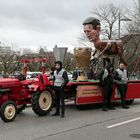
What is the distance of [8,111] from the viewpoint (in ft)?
35.4

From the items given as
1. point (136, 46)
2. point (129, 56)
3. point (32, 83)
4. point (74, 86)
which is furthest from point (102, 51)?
point (129, 56)

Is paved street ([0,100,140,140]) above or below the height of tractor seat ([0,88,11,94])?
below

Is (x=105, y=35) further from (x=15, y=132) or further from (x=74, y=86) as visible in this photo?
(x=15, y=132)

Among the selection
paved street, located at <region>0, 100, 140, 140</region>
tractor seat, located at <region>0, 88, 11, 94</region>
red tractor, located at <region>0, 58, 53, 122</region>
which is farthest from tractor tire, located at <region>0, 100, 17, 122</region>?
tractor seat, located at <region>0, 88, 11, 94</region>

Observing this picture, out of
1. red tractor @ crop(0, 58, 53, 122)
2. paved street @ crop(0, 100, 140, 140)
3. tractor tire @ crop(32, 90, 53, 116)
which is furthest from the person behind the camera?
tractor tire @ crop(32, 90, 53, 116)

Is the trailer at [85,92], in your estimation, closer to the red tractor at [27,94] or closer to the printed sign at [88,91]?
the printed sign at [88,91]

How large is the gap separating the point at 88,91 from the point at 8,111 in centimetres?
377

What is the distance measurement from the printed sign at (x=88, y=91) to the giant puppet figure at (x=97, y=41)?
6.72ft

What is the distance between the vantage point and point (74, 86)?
13477 mm

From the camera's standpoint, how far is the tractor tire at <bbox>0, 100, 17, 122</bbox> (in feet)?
34.9

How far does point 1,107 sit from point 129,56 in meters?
25.8

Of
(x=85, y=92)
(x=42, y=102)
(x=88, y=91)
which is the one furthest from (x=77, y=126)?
(x=88, y=91)

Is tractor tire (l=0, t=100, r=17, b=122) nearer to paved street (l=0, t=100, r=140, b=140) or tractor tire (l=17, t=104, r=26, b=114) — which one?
paved street (l=0, t=100, r=140, b=140)

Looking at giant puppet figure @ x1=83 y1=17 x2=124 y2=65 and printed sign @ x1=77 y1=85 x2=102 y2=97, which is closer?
printed sign @ x1=77 y1=85 x2=102 y2=97
